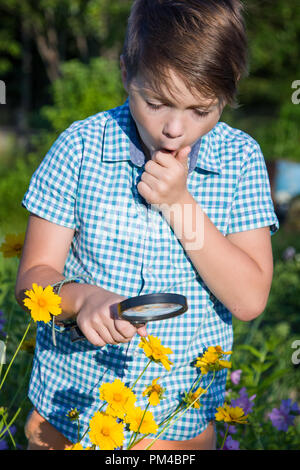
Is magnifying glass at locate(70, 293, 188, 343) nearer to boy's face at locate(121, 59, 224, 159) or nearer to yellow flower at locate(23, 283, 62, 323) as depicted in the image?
yellow flower at locate(23, 283, 62, 323)

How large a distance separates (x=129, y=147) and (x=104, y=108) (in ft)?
16.9

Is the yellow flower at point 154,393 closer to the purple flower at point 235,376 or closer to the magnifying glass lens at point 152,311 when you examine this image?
the magnifying glass lens at point 152,311

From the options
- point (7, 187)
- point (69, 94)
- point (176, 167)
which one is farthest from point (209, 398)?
point (69, 94)

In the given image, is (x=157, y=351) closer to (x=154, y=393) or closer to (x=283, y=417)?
(x=154, y=393)

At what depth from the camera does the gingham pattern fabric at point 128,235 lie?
1.42 meters

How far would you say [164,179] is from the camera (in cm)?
120

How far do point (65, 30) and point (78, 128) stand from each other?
10.6 m

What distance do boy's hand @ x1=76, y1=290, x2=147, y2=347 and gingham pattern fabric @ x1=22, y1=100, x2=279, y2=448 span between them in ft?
0.88

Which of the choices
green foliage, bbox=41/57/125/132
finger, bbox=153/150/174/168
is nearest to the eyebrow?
finger, bbox=153/150/174/168

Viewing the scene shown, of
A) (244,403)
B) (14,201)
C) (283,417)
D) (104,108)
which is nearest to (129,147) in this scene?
(244,403)

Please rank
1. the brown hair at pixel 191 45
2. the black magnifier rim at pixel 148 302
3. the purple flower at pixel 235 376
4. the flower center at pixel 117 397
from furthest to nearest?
the purple flower at pixel 235 376
the brown hair at pixel 191 45
the flower center at pixel 117 397
the black magnifier rim at pixel 148 302

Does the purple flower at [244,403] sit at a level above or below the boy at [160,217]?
below

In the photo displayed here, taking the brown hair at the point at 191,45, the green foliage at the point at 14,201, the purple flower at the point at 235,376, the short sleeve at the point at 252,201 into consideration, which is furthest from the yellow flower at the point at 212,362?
the green foliage at the point at 14,201

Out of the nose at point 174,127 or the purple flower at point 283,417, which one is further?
the purple flower at point 283,417
